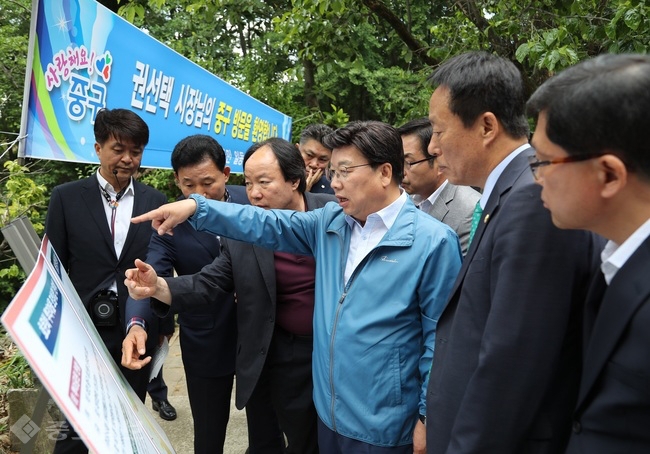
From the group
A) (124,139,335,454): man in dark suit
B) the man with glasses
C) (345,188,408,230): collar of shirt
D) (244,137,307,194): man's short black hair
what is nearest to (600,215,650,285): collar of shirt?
the man with glasses

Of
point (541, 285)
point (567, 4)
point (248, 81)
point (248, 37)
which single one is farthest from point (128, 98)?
point (248, 37)

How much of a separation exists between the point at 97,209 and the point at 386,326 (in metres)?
1.62

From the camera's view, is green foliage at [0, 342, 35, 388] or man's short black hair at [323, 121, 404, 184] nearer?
man's short black hair at [323, 121, 404, 184]

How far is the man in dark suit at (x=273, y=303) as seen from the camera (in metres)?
2.35

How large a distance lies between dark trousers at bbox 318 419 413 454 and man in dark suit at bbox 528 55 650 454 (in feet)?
2.81

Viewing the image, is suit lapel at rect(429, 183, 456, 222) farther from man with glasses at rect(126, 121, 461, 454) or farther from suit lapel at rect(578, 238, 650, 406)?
suit lapel at rect(578, 238, 650, 406)

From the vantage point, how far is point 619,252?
109 centimetres

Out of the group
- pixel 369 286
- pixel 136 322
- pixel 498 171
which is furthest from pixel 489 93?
pixel 136 322

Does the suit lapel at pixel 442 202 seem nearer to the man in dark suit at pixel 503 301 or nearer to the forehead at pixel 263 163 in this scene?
the forehead at pixel 263 163

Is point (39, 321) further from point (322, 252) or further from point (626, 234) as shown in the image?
point (322, 252)

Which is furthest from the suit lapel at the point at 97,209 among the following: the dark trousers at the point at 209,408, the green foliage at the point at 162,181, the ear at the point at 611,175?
the green foliage at the point at 162,181

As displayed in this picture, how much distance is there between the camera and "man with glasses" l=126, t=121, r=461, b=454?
6.09 feet

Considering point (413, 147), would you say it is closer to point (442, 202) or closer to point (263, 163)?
point (442, 202)

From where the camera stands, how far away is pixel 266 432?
269 centimetres
